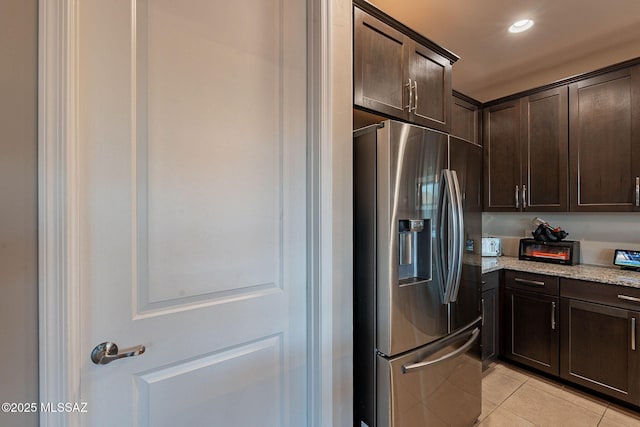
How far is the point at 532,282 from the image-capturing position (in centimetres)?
245

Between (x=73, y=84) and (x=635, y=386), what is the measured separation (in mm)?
3483

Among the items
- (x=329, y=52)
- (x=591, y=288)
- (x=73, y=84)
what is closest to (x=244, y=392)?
(x=73, y=84)

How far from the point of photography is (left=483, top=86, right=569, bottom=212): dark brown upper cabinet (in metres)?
2.54

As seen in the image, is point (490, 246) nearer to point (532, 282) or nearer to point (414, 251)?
point (532, 282)

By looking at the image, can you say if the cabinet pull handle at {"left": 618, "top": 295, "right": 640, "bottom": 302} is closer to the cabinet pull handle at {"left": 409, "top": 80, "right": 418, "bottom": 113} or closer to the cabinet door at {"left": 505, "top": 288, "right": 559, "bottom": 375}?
the cabinet door at {"left": 505, "top": 288, "right": 559, "bottom": 375}

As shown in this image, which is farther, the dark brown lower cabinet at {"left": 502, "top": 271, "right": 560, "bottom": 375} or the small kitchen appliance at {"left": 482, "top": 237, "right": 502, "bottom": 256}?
the small kitchen appliance at {"left": 482, "top": 237, "right": 502, "bottom": 256}

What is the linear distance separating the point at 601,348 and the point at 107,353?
3073mm

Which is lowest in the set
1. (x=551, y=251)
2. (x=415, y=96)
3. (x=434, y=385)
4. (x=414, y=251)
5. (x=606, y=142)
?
(x=434, y=385)

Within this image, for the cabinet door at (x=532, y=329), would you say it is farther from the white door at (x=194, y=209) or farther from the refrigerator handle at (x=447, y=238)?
the white door at (x=194, y=209)

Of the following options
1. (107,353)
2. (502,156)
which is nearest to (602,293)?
(502,156)

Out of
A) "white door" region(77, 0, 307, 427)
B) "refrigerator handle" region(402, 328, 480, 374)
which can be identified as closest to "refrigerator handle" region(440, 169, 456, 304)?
"refrigerator handle" region(402, 328, 480, 374)

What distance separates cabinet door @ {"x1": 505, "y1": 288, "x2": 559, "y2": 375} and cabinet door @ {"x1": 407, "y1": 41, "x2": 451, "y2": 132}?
Result: 1760 millimetres

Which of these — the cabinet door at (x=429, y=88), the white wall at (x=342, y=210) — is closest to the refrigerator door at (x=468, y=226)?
the cabinet door at (x=429, y=88)
